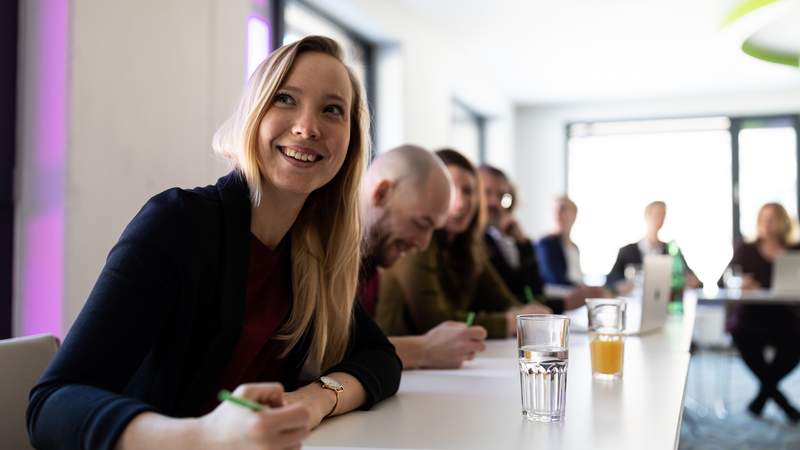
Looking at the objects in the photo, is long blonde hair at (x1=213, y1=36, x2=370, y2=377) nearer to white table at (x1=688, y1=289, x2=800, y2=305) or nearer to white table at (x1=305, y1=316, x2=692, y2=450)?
white table at (x1=305, y1=316, x2=692, y2=450)

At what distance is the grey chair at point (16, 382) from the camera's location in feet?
3.67

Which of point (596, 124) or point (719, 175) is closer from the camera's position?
point (719, 175)

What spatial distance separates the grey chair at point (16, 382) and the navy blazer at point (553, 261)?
430 cm

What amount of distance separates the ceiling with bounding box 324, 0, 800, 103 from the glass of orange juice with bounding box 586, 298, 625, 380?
4288mm

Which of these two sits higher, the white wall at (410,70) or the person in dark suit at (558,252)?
the white wall at (410,70)

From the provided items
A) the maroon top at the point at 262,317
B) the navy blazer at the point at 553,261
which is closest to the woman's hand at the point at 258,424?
the maroon top at the point at 262,317

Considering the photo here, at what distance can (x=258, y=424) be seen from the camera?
70cm

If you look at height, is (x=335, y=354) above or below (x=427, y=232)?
below

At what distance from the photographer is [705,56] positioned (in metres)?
6.85

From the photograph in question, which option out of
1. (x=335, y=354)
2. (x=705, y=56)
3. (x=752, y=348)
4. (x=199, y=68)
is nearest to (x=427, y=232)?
(x=335, y=354)

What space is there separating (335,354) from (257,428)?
628mm

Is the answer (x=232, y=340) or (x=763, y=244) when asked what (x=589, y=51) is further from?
(x=232, y=340)

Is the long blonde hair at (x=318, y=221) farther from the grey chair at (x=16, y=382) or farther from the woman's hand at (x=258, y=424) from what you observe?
the woman's hand at (x=258, y=424)

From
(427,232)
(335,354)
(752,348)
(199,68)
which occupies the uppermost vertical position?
(199,68)
